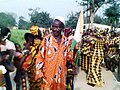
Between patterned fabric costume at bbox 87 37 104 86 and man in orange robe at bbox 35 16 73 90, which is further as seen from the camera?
patterned fabric costume at bbox 87 37 104 86

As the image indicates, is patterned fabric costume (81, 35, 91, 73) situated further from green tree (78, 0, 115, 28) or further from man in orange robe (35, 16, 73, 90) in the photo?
green tree (78, 0, 115, 28)

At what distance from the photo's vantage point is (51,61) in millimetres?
4543

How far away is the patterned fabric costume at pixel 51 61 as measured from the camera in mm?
4539

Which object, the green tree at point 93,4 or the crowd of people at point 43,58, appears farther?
the green tree at point 93,4

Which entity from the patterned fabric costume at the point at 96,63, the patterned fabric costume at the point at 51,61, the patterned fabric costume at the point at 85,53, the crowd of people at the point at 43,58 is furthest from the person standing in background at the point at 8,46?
the patterned fabric costume at the point at 85,53

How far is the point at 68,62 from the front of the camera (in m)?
4.88

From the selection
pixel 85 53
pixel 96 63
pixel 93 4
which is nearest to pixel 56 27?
pixel 96 63

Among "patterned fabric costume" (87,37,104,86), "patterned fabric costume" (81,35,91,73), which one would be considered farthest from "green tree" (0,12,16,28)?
"patterned fabric costume" (87,37,104,86)

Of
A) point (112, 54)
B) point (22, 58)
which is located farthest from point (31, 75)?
point (112, 54)

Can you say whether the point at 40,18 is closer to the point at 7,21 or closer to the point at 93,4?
the point at 7,21

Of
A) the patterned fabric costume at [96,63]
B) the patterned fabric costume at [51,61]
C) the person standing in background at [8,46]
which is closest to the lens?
the patterned fabric costume at [51,61]

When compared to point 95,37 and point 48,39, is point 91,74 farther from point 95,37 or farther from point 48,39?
point 48,39

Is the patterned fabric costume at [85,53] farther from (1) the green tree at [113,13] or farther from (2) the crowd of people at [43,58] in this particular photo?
(1) the green tree at [113,13]

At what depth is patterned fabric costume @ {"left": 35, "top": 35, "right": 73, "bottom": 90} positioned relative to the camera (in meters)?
4.54
